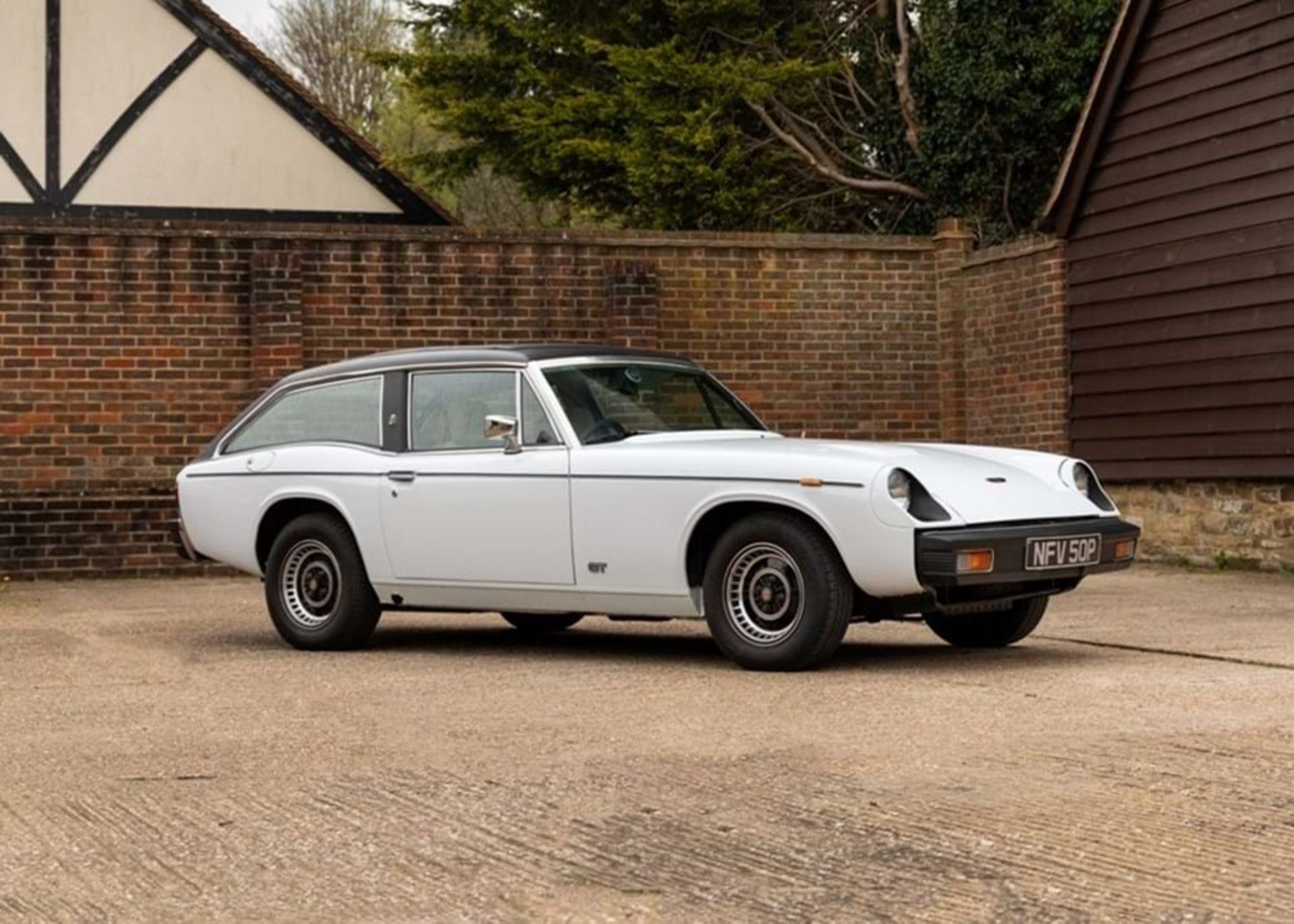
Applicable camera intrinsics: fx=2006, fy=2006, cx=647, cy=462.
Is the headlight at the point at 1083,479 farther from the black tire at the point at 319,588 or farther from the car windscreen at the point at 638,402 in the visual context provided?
the black tire at the point at 319,588

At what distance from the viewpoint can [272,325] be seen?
54.2 ft

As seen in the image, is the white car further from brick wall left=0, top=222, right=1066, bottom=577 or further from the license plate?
brick wall left=0, top=222, right=1066, bottom=577

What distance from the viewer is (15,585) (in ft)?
Result: 50.2

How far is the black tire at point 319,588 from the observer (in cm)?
948

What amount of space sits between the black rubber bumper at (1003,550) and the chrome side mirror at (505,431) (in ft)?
6.67

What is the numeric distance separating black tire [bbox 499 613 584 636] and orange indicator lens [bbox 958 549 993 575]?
9.76 feet

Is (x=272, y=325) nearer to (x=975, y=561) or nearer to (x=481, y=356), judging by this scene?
(x=481, y=356)

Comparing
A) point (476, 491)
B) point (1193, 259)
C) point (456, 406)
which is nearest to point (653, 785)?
point (476, 491)

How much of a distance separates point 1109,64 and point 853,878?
12.9 metres

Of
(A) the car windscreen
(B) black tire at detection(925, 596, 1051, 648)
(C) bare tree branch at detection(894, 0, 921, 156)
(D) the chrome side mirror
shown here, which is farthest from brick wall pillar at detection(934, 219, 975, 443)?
(D) the chrome side mirror

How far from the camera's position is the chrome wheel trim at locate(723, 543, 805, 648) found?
26.5 feet

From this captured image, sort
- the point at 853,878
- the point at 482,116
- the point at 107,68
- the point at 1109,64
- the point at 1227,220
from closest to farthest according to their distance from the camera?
the point at 853,878, the point at 1227,220, the point at 1109,64, the point at 107,68, the point at 482,116

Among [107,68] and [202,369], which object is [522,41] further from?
[202,369]

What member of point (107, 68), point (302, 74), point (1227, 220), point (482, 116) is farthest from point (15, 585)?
point (302, 74)
